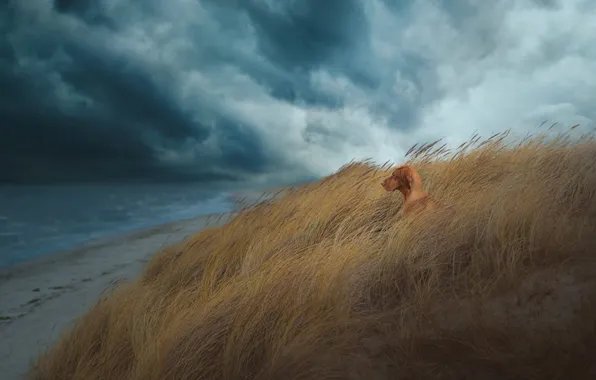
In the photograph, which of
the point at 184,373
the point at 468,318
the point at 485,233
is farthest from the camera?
the point at 485,233

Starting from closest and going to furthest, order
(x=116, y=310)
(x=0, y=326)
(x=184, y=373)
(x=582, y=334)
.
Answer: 1. (x=582, y=334)
2. (x=184, y=373)
3. (x=116, y=310)
4. (x=0, y=326)

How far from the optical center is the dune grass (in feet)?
6.09

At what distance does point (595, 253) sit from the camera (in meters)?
2.27

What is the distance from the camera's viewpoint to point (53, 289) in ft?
20.4

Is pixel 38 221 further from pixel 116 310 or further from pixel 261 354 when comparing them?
pixel 261 354

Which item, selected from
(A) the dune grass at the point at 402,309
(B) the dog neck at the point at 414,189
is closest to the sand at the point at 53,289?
(A) the dune grass at the point at 402,309

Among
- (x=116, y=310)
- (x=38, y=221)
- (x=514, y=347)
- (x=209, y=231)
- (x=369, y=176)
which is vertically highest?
(x=38, y=221)

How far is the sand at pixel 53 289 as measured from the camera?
400 cm

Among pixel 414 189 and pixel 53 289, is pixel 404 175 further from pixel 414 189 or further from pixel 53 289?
pixel 53 289

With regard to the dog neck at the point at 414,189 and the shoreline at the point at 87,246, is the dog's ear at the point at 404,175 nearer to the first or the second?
the dog neck at the point at 414,189

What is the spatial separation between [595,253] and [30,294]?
6870 millimetres

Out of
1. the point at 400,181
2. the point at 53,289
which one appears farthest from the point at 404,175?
the point at 53,289

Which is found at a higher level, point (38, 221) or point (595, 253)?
point (38, 221)

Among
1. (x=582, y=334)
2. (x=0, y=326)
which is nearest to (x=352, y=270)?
(x=582, y=334)
